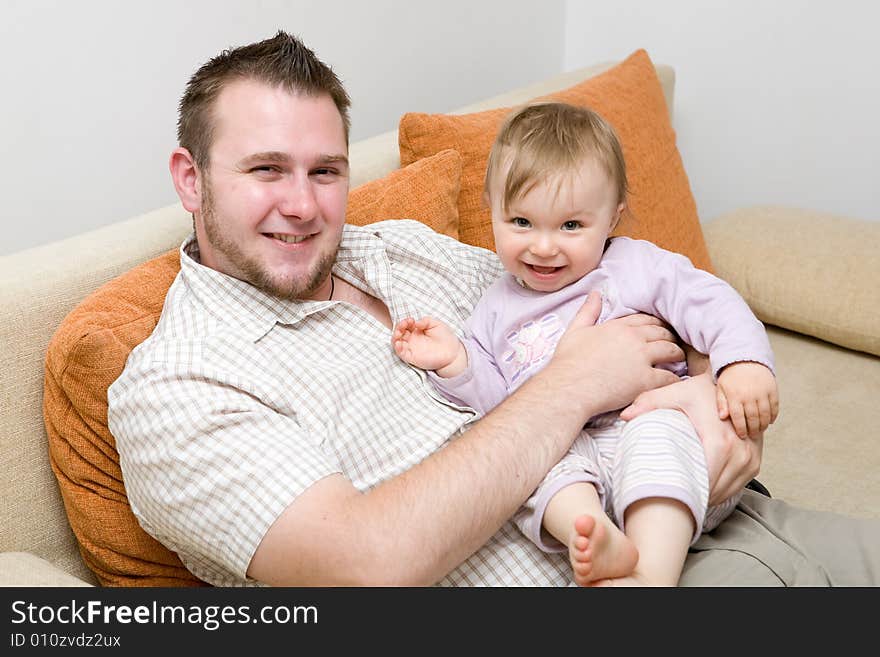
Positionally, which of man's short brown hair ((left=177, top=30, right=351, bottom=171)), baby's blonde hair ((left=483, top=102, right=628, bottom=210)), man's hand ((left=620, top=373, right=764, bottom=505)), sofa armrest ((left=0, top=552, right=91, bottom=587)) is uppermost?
man's short brown hair ((left=177, top=30, right=351, bottom=171))

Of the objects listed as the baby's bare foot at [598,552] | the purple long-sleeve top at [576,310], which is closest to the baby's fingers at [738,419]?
the purple long-sleeve top at [576,310]

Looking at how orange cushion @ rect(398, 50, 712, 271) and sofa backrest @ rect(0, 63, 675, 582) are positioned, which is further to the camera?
orange cushion @ rect(398, 50, 712, 271)

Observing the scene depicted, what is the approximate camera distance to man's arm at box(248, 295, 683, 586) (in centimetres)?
117

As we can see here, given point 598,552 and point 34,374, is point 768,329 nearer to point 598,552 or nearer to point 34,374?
point 598,552

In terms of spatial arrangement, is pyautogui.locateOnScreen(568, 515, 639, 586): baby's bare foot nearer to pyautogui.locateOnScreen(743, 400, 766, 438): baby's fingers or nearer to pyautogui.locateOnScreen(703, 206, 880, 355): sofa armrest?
pyautogui.locateOnScreen(743, 400, 766, 438): baby's fingers

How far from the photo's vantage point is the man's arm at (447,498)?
117 cm

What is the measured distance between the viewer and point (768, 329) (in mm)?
2539

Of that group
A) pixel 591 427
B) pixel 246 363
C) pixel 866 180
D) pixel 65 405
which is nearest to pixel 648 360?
pixel 591 427

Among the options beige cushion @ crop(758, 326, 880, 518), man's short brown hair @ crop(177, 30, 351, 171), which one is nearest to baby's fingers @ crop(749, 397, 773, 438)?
beige cushion @ crop(758, 326, 880, 518)

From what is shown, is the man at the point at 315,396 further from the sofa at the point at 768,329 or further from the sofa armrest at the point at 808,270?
the sofa armrest at the point at 808,270

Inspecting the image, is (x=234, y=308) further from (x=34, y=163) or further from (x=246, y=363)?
(x=34, y=163)

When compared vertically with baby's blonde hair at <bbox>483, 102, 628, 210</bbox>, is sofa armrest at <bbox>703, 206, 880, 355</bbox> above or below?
below

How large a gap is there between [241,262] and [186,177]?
0.17 m

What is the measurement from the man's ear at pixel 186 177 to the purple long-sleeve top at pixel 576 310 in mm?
452
